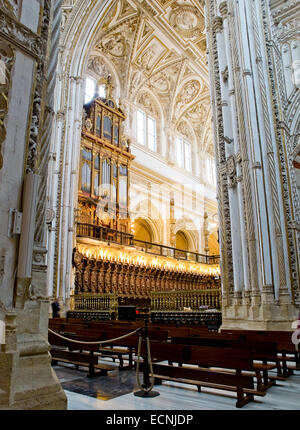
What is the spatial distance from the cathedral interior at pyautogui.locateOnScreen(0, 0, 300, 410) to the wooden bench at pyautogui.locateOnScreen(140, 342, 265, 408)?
0.06ft

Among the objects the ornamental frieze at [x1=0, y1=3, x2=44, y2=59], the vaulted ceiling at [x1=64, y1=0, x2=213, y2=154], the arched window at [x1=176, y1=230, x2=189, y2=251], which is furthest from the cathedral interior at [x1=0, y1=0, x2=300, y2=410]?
the arched window at [x1=176, y1=230, x2=189, y2=251]

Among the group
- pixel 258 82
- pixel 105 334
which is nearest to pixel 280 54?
pixel 258 82

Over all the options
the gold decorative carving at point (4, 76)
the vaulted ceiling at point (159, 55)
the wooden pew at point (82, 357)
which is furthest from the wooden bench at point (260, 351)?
the vaulted ceiling at point (159, 55)

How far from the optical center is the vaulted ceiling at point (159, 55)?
2041cm

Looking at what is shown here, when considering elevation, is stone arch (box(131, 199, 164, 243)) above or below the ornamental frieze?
Answer: above

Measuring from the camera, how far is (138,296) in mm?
17203

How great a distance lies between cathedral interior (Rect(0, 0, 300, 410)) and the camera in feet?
9.75

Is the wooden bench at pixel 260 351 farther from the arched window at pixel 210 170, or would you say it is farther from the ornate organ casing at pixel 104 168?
the arched window at pixel 210 170

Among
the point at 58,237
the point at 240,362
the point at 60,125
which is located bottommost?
the point at 240,362

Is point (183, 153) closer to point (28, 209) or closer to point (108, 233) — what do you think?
point (108, 233)

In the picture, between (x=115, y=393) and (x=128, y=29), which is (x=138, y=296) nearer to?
(x=115, y=393)

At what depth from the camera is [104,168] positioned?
19.5 meters

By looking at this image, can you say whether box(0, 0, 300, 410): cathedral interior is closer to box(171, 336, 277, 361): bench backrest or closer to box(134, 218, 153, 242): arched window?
box(171, 336, 277, 361): bench backrest

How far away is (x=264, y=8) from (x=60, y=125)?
380 inches
